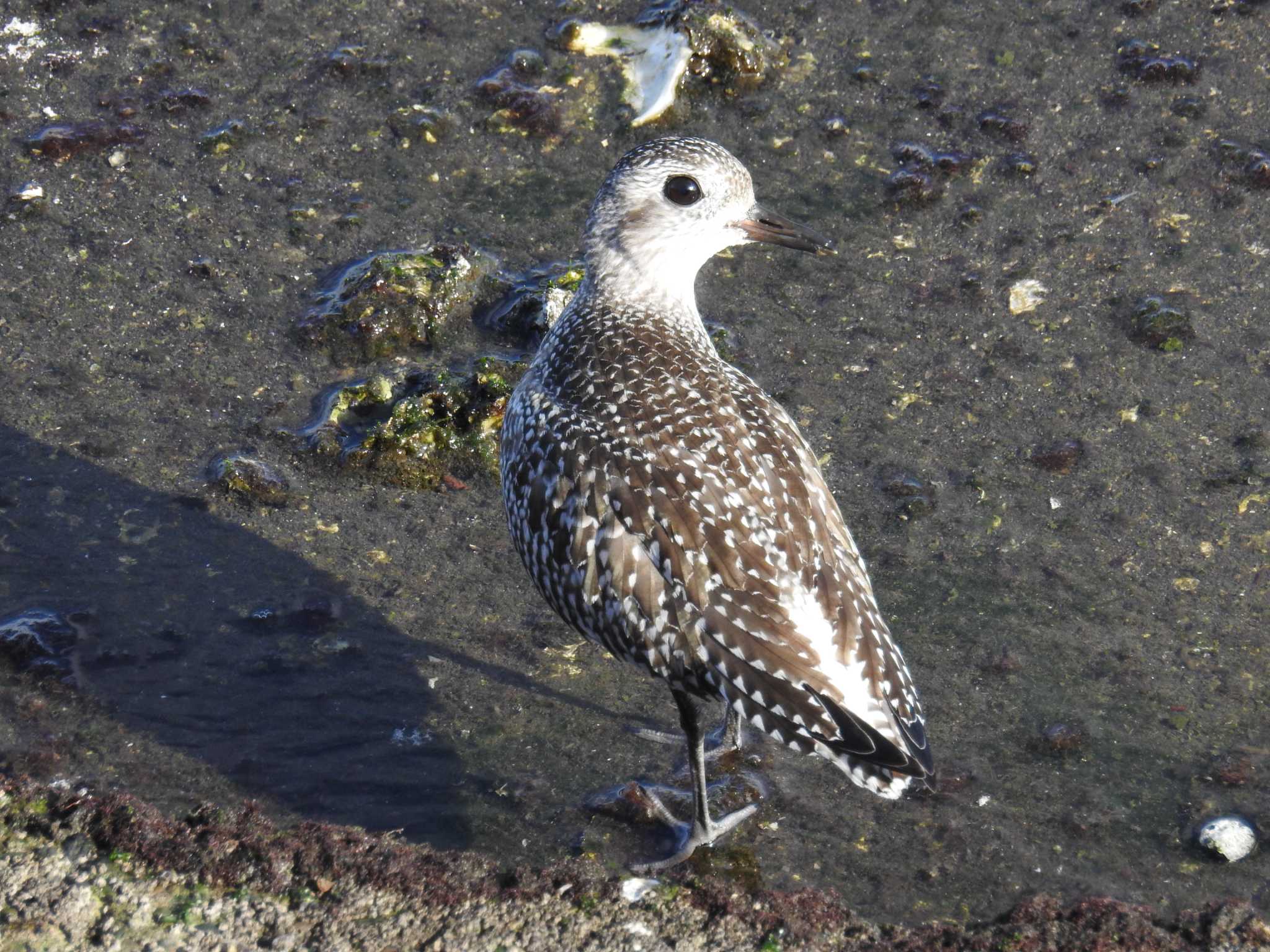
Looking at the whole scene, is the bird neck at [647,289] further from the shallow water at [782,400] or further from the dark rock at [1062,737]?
the dark rock at [1062,737]

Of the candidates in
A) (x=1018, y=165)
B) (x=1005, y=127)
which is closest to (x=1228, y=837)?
(x=1018, y=165)

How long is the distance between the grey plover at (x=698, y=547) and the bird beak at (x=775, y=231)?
1.79 feet

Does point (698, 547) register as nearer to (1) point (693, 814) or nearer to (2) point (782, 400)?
(1) point (693, 814)

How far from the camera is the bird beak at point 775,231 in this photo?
478 centimetres

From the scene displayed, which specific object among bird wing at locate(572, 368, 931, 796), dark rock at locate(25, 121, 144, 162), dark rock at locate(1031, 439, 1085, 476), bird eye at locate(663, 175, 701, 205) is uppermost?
bird eye at locate(663, 175, 701, 205)

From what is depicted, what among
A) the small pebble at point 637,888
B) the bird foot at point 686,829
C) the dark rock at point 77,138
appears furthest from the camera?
the dark rock at point 77,138

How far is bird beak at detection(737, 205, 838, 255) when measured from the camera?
478 cm

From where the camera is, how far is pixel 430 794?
4059mm

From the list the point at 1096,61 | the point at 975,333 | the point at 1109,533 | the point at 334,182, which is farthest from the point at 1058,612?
the point at 334,182

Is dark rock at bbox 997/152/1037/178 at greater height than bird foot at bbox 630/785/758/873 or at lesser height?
greater

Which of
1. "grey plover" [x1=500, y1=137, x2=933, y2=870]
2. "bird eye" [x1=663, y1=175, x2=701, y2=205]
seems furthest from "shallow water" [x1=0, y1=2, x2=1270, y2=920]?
"bird eye" [x1=663, y1=175, x2=701, y2=205]

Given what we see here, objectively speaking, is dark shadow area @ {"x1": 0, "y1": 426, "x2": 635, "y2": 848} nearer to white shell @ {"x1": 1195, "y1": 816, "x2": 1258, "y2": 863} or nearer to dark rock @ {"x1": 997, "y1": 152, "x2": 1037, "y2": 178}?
white shell @ {"x1": 1195, "y1": 816, "x2": 1258, "y2": 863}

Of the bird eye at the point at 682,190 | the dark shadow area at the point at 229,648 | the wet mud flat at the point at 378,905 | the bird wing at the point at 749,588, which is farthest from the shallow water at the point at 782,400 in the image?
the bird eye at the point at 682,190

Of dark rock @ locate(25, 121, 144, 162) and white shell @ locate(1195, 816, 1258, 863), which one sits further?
dark rock @ locate(25, 121, 144, 162)
